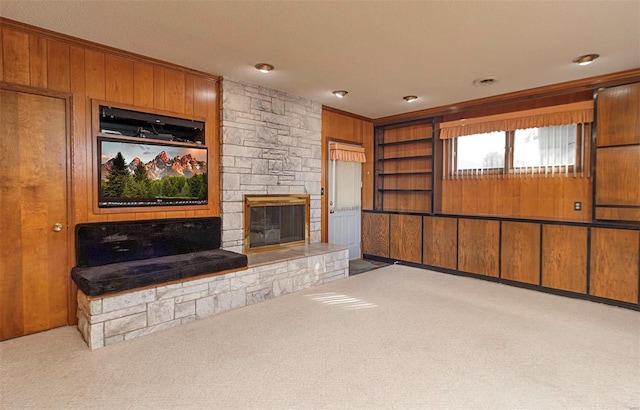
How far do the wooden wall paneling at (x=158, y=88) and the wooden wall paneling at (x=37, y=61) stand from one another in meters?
0.93

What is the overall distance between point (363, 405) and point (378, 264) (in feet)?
13.3

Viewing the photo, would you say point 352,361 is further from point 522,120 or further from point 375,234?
point 522,120

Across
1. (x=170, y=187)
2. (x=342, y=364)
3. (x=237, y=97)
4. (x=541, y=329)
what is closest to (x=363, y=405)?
(x=342, y=364)

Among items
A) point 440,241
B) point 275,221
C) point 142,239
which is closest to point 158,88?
point 142,239

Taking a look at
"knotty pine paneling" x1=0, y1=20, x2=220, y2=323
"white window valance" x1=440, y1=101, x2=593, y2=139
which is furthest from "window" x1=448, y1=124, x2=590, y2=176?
"knotty pine paneling" x1=0, y1=20, x2=220, y2=323

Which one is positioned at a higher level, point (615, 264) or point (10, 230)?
point (10, 230)

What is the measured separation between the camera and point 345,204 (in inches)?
241

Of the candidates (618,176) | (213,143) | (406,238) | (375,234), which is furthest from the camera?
(375,234)

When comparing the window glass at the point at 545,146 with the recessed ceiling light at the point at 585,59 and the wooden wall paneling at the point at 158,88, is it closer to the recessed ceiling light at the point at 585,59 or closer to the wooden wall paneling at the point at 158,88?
the recessed ceiling light at the point at 585,59

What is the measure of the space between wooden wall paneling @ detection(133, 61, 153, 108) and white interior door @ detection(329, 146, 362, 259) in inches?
117

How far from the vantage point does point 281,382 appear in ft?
7.36

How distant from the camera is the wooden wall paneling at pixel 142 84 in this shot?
3.58 metres

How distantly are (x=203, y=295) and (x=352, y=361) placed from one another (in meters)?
1.68

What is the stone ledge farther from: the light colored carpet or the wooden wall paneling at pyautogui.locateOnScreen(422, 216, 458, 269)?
the wooden wall paneling at pyautogui.locateOnScreen(422, 216, 458, 269)
